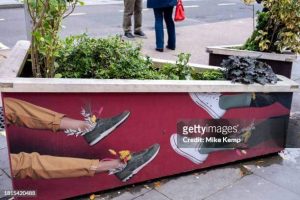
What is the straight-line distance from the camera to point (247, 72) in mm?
3691

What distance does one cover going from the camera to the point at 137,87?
3174 millimetres

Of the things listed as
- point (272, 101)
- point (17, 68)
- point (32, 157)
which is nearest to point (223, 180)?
point (272, 101)

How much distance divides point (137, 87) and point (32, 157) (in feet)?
3.15

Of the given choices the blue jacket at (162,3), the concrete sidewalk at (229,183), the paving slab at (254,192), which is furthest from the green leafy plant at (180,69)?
the blue jacket at (162,3)

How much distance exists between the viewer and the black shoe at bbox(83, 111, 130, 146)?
3199 mm

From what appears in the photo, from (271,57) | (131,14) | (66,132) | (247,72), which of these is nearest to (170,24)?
(131,14)

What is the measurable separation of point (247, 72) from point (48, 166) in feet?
6.27

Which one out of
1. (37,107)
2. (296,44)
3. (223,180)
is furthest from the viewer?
(296,44)

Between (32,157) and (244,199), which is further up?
(32,157)

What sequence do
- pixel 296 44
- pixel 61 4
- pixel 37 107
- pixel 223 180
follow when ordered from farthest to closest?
pixel 296 44 → pixel 223 180 → pixel 61 4 → pixel 37 107

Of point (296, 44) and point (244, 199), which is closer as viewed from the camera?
point (244, 199)

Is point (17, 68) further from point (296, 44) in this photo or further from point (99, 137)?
point (296, 44)

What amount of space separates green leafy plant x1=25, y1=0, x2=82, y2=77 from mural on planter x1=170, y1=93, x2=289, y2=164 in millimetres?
1182

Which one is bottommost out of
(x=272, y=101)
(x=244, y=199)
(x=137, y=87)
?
(x=244, y=199)
